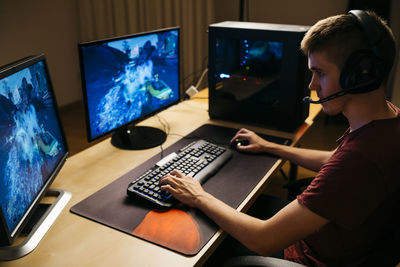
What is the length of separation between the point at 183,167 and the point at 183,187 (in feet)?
0.57

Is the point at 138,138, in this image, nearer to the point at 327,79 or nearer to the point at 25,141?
the point at 25,141

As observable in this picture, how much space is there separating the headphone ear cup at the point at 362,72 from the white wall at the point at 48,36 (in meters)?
3.27

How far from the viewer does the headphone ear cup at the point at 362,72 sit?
2.91ft

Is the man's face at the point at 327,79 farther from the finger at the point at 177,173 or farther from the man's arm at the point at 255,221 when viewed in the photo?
the finger at the point at 177,173

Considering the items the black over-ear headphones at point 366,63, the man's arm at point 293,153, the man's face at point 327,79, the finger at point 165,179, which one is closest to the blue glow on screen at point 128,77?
the finger at point 165,179

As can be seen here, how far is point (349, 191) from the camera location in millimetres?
855

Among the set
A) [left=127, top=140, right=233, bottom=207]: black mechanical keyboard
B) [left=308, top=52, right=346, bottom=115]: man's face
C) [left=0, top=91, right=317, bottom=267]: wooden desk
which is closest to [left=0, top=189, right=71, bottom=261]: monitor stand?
[left=0, top=91, right=317, bottom=267]: wooden desk

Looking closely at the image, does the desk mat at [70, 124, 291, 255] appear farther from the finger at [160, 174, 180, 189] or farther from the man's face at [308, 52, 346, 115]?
the man's face at [308, 52, 346, 115]

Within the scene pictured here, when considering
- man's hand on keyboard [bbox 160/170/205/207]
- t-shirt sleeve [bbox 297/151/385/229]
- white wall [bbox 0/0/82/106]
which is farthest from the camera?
white wall [bbox 0/0/82/106]

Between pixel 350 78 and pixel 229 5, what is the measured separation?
2807 mm

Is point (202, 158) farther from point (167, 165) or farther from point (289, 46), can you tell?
point (289, 46)

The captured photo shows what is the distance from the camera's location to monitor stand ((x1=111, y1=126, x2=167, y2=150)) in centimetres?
153

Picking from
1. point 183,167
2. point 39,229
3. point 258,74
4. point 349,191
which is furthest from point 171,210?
point 258,74

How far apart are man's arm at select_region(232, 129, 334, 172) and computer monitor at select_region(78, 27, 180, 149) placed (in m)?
0.39
